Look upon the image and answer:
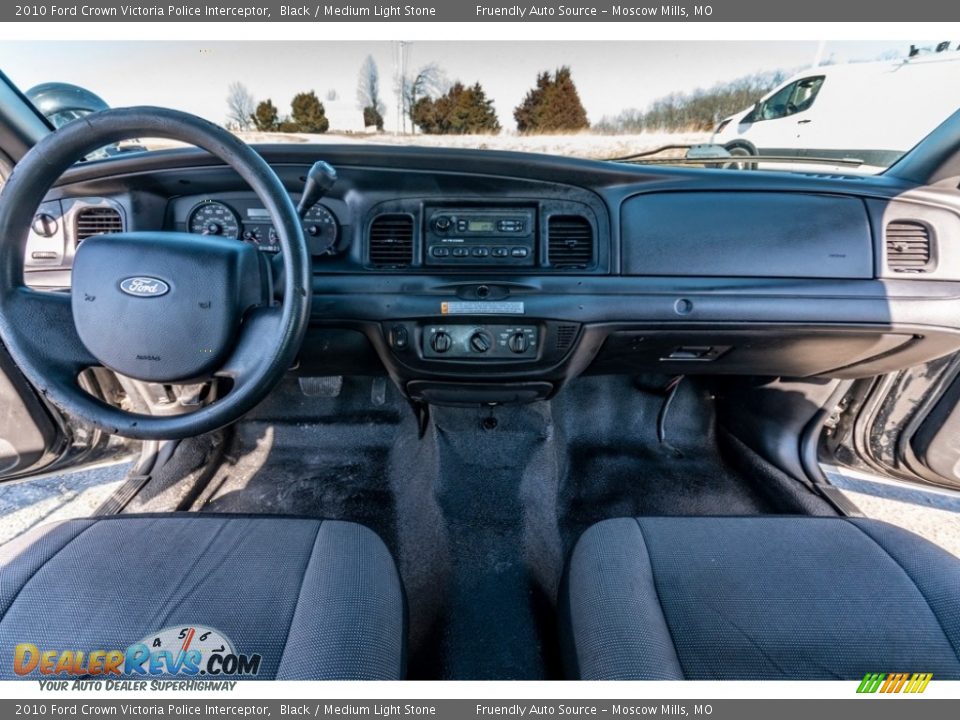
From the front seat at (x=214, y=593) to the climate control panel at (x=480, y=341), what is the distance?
0.60 meters

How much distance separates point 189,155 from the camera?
4.69 ft

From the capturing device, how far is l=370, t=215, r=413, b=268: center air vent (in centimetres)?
156

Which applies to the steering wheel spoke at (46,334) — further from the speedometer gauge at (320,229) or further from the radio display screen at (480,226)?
the radio display screen at (480,226)

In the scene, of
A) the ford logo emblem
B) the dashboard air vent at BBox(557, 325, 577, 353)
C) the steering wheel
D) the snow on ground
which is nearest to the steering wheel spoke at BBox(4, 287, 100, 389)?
the steering wheel

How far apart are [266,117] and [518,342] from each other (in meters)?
1.09

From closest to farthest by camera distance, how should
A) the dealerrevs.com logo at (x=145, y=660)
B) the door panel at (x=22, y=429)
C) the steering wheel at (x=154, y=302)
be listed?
the dealerrevs.com logo at (x=145, y=660) → the steering wheel at (x=154, y=302) → the door panel at (x=22, y=429)

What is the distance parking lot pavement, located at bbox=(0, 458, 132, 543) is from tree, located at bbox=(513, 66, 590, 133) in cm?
210

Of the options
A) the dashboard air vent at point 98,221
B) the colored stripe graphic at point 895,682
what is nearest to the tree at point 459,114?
the dashboard air vent at point 98,221

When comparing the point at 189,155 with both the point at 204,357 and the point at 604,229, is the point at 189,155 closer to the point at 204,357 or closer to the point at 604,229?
the point at 204,357

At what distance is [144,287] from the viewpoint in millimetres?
1143

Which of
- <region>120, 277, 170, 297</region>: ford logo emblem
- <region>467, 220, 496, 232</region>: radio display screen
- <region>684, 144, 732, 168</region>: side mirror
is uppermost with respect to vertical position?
<region>684, 144, 732, 168</region>: side mirror

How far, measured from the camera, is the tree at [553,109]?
5.10ft

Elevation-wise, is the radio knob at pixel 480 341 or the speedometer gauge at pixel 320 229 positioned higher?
the speedometer gauge at pixel 320 229

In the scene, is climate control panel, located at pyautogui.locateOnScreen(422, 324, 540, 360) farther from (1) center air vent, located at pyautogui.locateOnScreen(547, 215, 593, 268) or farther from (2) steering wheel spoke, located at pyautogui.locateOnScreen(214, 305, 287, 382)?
(2) steering wheel spoke, located at pyautogui.locateOnScreen(214, 305, 287, 382)
